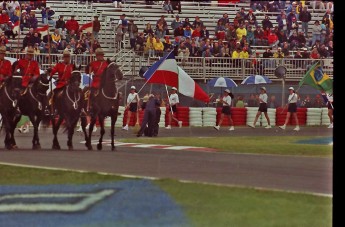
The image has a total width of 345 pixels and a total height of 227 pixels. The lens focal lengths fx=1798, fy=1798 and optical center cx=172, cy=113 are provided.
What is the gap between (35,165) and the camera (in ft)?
55.0

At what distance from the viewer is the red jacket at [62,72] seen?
16672mm

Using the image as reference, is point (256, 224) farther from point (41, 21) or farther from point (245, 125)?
point (41, 21)

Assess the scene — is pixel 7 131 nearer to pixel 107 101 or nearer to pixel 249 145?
pixel 107 101

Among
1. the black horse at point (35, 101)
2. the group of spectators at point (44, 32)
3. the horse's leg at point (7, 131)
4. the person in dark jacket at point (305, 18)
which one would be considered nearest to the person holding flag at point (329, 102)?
the person in dark jacket at point (305, 18)

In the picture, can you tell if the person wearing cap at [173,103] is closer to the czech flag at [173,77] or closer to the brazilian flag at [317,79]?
the czech flag at [173,77]

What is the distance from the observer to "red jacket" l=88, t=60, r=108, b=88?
16712 millimetres

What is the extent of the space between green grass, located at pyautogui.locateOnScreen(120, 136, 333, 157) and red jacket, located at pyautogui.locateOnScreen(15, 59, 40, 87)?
1043 mm

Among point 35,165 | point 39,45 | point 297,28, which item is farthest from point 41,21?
point 297,28

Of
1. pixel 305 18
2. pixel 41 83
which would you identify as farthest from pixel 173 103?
pixel 305 18

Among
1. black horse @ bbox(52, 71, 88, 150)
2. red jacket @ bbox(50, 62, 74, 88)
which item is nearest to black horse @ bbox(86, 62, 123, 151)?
black horse @ bbox(52, 71, 88, 150)

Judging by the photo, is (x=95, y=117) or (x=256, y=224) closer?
(x=256, y=224)

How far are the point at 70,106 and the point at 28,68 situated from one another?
0.54 metres

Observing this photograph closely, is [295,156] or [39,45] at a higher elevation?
[39,45]

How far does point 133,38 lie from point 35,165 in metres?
1.52
